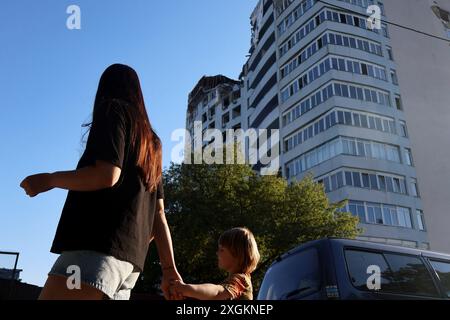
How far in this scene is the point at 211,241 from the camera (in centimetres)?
2294

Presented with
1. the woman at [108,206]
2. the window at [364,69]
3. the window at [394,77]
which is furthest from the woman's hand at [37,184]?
the window at [394,77]

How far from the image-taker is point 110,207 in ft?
7.23

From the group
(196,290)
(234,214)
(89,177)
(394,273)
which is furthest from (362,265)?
(234,214)

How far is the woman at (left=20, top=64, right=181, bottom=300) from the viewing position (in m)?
2.02

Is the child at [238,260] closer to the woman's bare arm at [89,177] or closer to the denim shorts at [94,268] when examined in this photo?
the denim shorts at [94,268]

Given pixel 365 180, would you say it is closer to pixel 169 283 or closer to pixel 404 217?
pixel 404 217

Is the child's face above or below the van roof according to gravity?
below

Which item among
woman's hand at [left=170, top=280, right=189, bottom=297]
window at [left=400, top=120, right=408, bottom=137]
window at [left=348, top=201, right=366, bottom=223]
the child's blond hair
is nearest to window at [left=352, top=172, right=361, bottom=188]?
window at [left=348, top=201, right=366, bottom=223]

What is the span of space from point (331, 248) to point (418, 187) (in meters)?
36.6

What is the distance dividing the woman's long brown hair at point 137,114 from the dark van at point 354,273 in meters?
3.01

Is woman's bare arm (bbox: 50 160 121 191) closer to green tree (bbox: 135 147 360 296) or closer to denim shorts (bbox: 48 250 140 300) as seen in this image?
denim shorts (bbox: 48 250 140 300)

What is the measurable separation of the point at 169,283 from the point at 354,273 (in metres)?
3.24

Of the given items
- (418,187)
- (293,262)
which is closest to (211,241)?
(293,262)

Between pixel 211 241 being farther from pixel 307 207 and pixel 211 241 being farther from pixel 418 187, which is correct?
pixel 418 187
